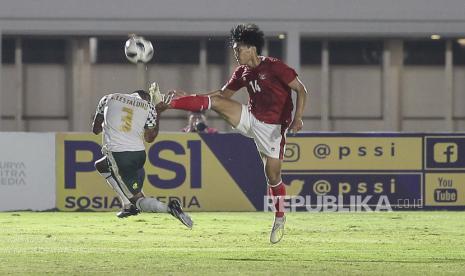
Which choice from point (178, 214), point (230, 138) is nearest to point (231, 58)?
point (230, 138)

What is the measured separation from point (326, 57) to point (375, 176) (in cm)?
1302

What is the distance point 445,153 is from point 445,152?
0.06 feet

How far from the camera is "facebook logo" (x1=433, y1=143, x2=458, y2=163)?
21719 mm

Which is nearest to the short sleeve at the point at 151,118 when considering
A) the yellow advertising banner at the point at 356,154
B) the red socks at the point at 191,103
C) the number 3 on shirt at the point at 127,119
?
the number 3 on shirt at the point at 127,119

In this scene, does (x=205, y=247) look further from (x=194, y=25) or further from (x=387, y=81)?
(x=387, y=81)

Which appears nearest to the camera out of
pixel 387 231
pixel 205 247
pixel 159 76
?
pixel 205 247

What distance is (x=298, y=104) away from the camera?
1438 cm

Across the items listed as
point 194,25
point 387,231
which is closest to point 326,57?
point 194,25

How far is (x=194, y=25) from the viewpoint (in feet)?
105

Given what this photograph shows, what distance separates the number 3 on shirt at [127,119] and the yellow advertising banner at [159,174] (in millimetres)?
6069

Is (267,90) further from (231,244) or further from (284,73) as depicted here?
(231,244)

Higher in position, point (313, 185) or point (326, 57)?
point (326, 57)

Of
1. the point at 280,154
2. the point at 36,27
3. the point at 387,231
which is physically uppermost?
the point at 36,27

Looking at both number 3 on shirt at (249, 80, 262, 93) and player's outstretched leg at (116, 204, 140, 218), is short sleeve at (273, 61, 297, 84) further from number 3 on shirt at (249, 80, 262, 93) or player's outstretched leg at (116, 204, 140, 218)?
player's outstretched leg at (116, 204, 140, 218)
